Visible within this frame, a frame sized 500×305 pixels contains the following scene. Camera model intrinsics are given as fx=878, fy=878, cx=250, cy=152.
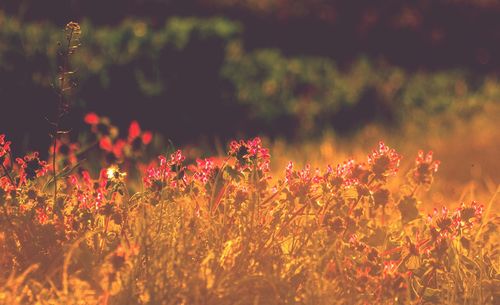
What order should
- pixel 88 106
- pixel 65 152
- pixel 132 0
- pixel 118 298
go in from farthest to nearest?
pixel 132 0 < pixel 88 106 < pixel 65 152 < pixel 118 298

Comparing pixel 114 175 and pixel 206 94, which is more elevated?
pixel 206 94

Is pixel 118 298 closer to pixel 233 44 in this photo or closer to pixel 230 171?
pixel 230 171

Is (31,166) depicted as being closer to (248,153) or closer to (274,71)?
(248,153)

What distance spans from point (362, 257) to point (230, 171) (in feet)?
2.03

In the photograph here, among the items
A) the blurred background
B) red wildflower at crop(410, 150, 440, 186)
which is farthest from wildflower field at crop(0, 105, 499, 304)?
the blurred background

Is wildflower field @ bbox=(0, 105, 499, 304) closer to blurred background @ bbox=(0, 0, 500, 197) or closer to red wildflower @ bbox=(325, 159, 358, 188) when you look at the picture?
red wildflower @ bbox=(325, 159, 358, 188)

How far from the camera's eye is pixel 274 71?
10250 mm

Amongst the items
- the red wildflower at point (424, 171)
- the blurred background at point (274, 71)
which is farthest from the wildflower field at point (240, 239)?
the blurred background at point (274, 71)

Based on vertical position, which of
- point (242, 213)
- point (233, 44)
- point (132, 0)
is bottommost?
point (242, 213)

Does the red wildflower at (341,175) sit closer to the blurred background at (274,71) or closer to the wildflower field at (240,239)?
the wildflower field at (240,239)

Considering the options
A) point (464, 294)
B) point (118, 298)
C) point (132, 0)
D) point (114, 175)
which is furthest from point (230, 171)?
point (132, 0)

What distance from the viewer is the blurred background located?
803 centimetres

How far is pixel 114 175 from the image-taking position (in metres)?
3.46

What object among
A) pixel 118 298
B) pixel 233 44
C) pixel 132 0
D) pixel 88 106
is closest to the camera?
pixel 118 298
